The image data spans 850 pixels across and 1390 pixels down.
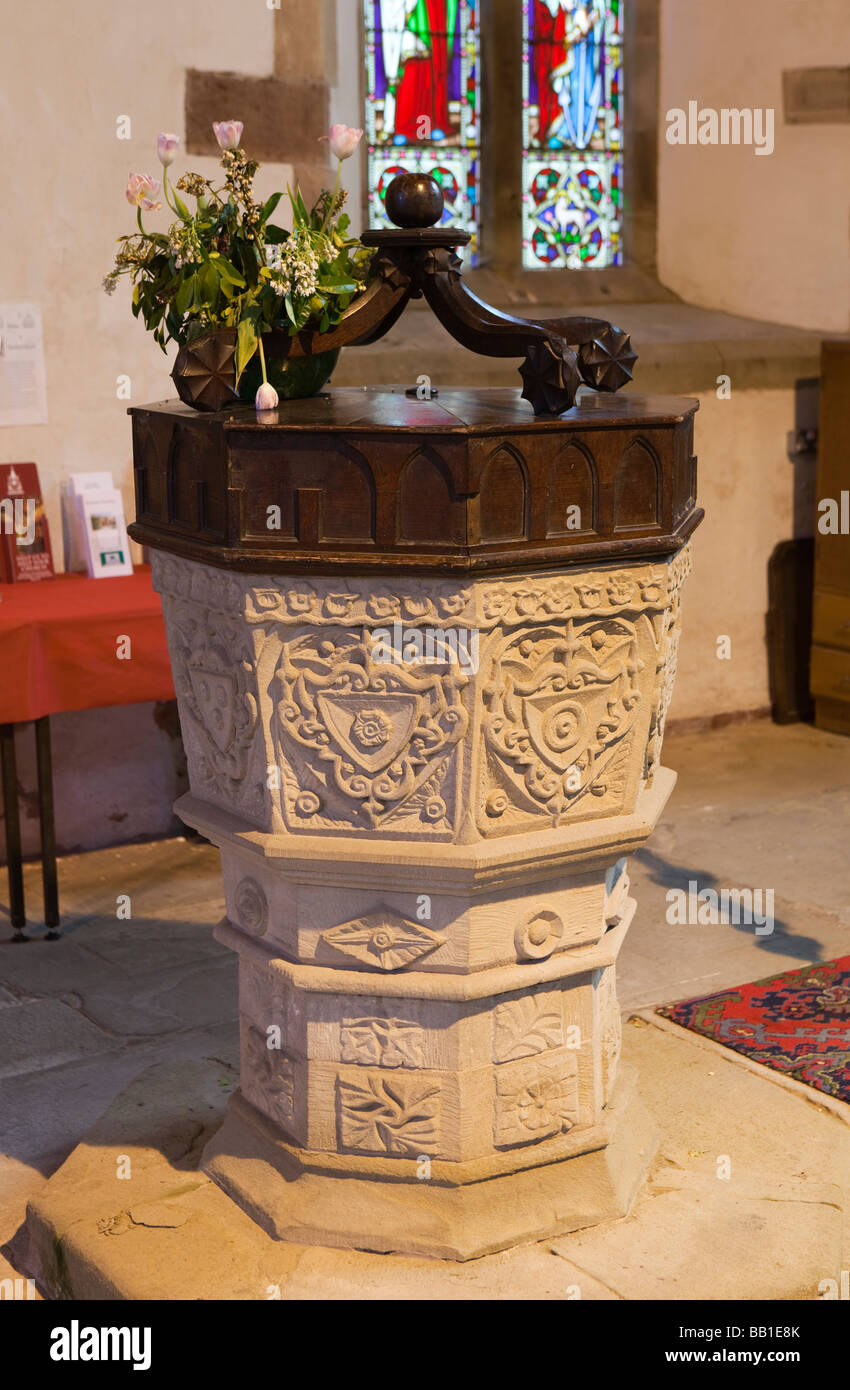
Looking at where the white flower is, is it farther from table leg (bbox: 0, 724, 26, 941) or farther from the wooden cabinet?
the wooden cabinet

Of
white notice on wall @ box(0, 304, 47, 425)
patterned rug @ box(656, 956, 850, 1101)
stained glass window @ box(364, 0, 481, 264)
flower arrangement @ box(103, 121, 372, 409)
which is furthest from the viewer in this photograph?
stained glass window @ box(364, 0, 481, 264)

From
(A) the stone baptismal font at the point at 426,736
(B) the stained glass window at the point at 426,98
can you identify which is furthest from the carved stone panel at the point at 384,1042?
(B) the stained glass window at the point at 426,98

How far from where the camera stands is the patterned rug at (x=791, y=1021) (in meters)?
3.15

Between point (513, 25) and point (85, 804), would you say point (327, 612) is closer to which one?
point (85, 804)

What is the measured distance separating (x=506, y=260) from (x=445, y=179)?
36cm

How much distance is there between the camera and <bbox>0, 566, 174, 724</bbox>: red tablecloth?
12.8 ft

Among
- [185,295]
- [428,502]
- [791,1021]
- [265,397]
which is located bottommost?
[791,1021]

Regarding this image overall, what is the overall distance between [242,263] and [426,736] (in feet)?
2.48

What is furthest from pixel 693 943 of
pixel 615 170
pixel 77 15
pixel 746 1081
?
pixel 615 170

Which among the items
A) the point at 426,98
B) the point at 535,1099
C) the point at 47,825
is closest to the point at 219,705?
the point at 535,1099

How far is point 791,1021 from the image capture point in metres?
3.40

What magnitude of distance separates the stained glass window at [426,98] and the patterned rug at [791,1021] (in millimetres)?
3064

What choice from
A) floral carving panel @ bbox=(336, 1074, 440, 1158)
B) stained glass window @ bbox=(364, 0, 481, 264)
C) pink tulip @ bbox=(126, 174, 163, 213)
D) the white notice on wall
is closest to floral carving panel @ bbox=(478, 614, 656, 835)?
floral carving panel @ bbox=(336, 1074, 440, 1158)

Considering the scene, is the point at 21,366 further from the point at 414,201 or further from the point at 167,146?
the point at 414,201
